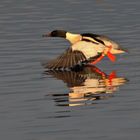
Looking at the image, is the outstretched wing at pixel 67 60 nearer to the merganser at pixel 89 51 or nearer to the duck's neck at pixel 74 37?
the merganser at pixel 89 51

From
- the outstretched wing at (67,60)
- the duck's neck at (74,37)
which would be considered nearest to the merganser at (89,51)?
the outstretched wing at (67,60)

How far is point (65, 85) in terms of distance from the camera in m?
17.8

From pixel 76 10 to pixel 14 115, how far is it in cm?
1722

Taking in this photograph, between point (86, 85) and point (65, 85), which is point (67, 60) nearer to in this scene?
point (65, 85)

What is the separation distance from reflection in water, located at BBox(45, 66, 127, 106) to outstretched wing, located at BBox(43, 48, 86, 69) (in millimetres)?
211

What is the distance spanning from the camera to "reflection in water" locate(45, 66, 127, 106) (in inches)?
628

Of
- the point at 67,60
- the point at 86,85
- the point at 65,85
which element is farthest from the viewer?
the point at 67,60

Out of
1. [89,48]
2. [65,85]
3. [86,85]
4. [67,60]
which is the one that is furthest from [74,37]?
[86,85]

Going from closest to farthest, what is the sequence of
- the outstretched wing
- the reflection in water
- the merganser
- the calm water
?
Answer: 1. the calm water
2. the reflection in water
3. the outstretched wing
4. the merganser

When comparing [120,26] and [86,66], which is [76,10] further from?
[86,66]

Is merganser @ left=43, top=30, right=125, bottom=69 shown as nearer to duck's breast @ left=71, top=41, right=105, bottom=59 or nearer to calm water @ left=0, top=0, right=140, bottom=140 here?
duck's breast @ left=71, top=41, right=105, bottom=59

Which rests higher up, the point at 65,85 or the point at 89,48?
the point at 89,48

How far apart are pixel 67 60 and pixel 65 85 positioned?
2.62 metres

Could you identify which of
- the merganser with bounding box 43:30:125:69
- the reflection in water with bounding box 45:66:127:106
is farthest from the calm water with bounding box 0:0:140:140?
the merganser with bounding box 43:30:125:69
